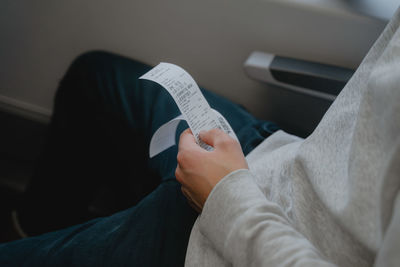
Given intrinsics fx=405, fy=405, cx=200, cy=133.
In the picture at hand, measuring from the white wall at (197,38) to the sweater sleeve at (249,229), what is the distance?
44cm

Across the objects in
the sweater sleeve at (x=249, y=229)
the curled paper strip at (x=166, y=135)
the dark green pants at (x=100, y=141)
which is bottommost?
the dark green pants at (x=100, y=141)

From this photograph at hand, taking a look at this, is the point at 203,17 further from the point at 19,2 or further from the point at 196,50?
the point at 19,2

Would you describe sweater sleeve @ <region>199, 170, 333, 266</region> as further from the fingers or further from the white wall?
the white wall

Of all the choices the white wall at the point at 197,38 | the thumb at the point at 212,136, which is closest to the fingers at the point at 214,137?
the thumb at the point at 212,136

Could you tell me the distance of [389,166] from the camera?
39cm

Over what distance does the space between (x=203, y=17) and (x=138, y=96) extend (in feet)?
0.73

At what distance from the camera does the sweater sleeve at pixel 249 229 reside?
17.1 inches

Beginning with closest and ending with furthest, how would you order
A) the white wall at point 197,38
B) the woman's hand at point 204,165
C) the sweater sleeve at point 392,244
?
the sweater sleeve at point 392,244, the woman's hand at point 204,165, the white wall at point 197,38

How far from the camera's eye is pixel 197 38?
2.96 feet

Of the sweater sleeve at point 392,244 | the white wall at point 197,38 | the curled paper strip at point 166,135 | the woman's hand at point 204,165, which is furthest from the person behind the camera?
the white wall at point 197,38

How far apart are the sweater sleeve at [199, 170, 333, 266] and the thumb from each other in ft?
0.27

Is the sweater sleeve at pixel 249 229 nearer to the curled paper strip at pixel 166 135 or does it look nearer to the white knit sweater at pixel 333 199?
the white knit sweater at pixel 333 199

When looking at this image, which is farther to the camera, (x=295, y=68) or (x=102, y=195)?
(x=102, y=195)

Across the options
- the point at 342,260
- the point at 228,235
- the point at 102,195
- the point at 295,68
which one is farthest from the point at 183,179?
the point at 102,195
